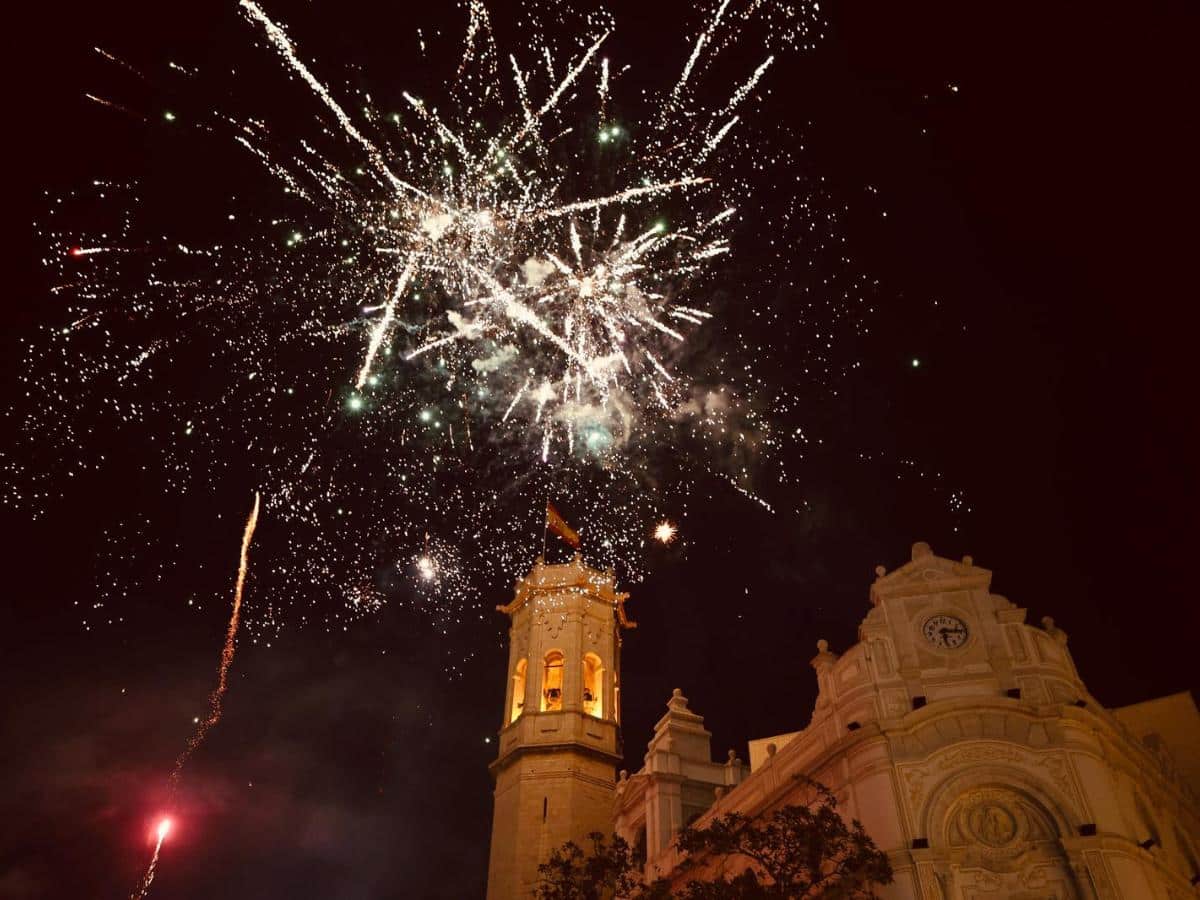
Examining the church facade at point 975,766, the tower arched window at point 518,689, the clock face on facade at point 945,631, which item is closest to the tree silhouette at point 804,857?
the church facade at point 975,766

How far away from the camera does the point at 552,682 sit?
43.1 metres

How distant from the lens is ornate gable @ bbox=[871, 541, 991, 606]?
26.8m

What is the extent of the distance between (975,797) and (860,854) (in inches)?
146

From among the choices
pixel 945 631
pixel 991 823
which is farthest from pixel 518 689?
pixel 991 823

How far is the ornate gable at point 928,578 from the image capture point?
2681cm

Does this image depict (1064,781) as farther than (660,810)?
No

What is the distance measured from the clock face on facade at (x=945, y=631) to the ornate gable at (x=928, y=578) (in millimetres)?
947

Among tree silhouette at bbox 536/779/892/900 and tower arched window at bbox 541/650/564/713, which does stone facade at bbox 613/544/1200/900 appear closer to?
tree silhouette at bbox 536/779/892/900

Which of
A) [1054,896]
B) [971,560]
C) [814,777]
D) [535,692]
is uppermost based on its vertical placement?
[535,692]

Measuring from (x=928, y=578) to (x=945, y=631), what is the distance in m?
1.77

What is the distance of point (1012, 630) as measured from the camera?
2559cm

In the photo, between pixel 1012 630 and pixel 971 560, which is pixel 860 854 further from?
pixel 971 560

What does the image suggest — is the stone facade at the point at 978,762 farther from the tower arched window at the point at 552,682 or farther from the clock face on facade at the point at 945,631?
Result: the tower arched window at the point at 552,682

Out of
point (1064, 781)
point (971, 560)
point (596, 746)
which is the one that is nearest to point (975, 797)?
point (1064, 781)
